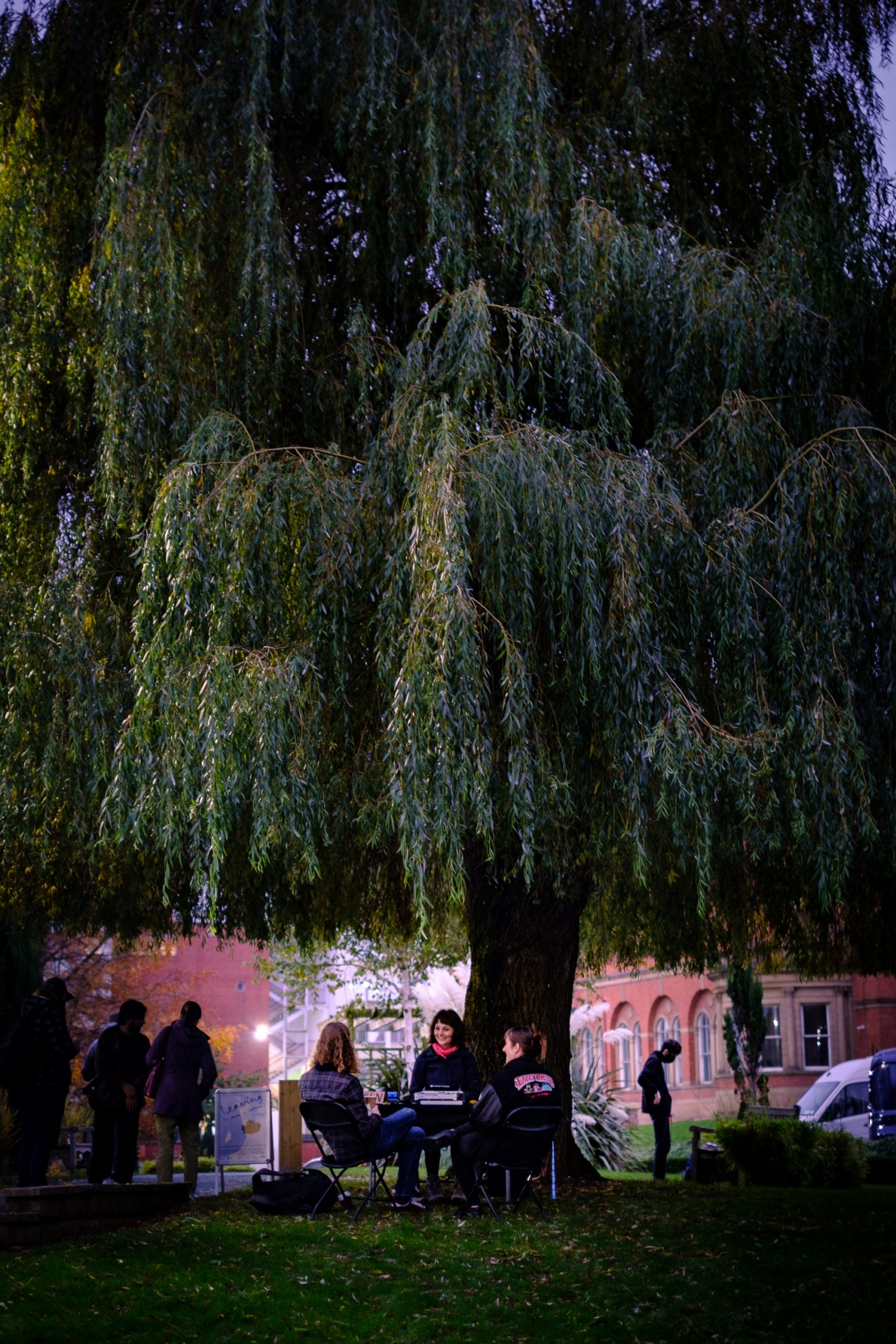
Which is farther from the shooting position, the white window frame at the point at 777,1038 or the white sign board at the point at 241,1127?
the white window frame at the point at 777,1038

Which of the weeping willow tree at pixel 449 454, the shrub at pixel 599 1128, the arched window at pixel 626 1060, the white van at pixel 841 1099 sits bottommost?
the arched window at pixel 626 1060

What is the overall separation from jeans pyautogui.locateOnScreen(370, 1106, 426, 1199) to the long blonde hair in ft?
1.54

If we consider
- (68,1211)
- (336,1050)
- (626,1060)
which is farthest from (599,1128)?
(626,1060)

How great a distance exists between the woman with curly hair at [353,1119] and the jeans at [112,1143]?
213 cm

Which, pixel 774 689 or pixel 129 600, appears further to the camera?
pixel 129 600

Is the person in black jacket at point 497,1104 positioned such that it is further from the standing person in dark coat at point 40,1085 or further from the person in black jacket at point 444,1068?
the standing person in dark coat at point 40,1085

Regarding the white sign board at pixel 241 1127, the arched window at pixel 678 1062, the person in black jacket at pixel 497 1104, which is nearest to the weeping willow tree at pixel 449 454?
the person in black jacket at pixel 497 1104

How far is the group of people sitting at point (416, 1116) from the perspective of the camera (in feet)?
32.5

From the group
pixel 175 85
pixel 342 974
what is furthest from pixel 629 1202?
pixel 342 974

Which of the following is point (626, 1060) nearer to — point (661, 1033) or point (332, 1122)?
point (661, 1033)

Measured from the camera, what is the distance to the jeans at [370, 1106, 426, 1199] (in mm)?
10188

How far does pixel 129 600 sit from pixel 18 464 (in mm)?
1440

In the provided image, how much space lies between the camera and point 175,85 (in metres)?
10.8

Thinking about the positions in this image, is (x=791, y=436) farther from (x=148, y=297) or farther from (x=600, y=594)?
(x=148, y=297)
